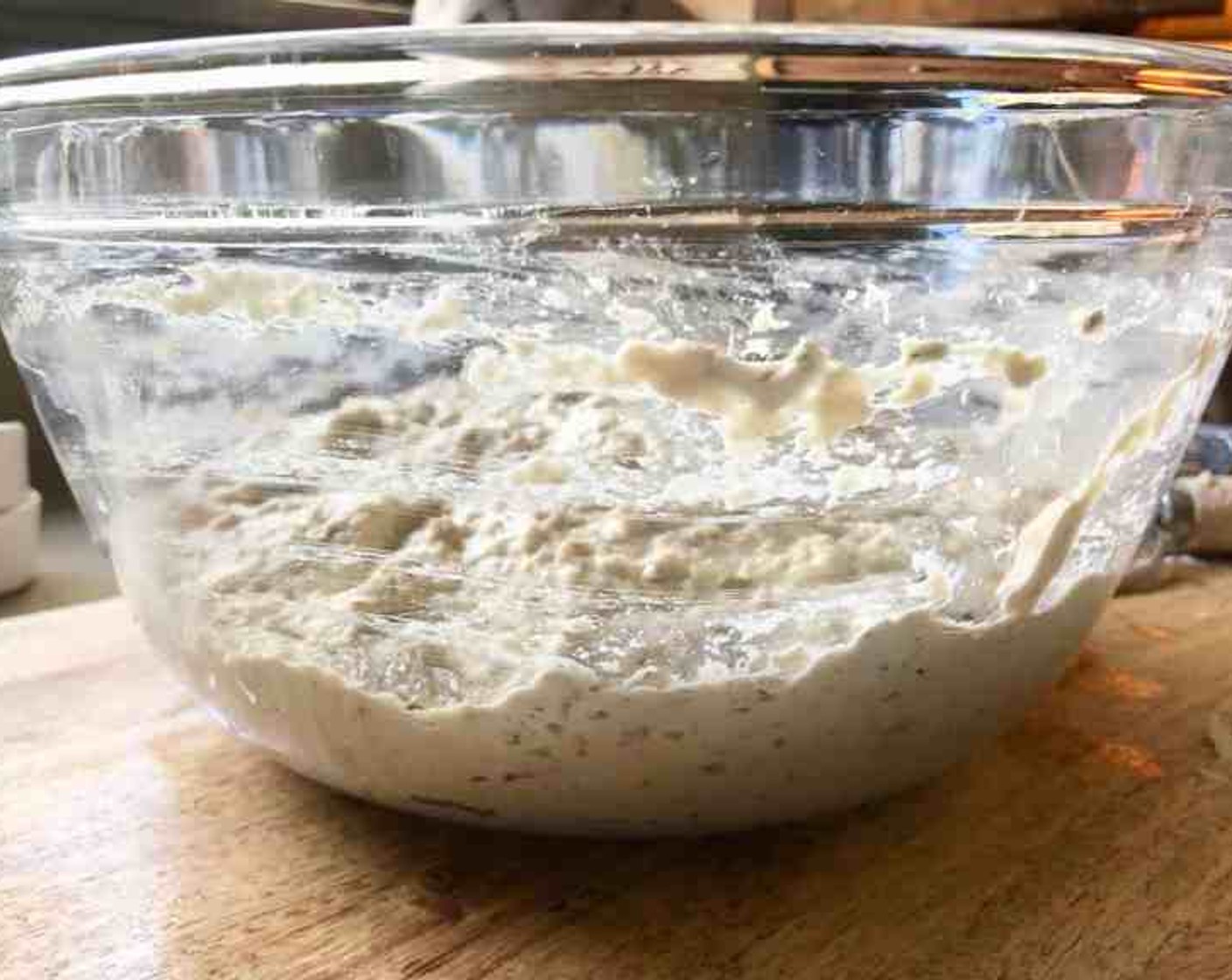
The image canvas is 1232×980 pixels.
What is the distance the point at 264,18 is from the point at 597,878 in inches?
29.7

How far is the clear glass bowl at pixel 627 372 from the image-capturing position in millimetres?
366

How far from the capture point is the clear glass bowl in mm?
366

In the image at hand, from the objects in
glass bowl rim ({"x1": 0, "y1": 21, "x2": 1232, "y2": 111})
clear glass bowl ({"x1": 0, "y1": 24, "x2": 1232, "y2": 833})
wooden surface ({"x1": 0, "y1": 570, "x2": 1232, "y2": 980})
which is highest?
glass bowl rim ({"x1": 0, "y1": 21, "x2": 1232, "y2": 111})

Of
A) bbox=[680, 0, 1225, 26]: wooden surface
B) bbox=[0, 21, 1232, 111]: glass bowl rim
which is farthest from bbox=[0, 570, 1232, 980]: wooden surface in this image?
bbox=[680, 0, 1225, 26]: wooden surface

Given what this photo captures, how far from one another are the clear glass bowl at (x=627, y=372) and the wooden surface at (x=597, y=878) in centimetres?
→ 3

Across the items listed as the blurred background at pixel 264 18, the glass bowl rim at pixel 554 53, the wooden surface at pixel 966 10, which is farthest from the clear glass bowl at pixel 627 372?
the wooden surface at pixel 966 10

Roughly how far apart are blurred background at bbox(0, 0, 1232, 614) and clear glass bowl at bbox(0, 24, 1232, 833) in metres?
0.46

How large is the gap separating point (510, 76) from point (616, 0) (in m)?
0.61

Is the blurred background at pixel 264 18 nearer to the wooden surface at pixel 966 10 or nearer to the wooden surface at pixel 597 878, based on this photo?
the wooden surface at pixel 966 10

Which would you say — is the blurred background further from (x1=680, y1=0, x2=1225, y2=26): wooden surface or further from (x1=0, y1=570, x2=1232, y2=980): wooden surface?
(x1=0, y1=570, x2=1232, y2=980): wooden surface

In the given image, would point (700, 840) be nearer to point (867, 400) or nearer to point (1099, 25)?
point (867, 400)

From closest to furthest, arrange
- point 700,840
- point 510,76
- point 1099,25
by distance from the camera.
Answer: point 510,76
point 700,840
point 1099,25

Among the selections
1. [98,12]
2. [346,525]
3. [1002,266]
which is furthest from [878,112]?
[98,12]

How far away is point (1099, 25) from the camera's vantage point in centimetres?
123
